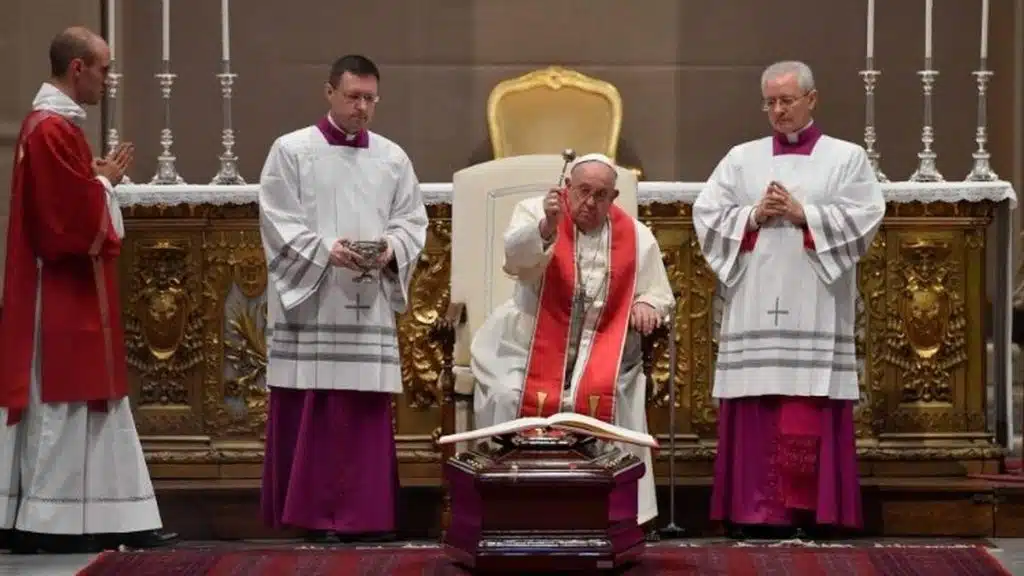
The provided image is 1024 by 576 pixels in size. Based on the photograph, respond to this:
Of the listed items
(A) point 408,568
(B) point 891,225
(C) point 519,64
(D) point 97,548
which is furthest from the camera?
(C) point 519,64

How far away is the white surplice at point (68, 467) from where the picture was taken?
7781mm

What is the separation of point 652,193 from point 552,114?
1.28m

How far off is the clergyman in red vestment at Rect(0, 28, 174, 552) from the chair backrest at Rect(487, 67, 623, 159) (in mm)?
2549

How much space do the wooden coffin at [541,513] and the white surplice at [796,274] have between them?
74.4 inches

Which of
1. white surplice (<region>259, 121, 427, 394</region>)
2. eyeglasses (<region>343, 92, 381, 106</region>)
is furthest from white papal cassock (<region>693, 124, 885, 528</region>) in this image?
eyeglasses (<region>343, 92, 381, 106</region>)

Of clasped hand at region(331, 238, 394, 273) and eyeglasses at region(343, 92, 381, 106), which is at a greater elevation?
eyeglasses at region(343, 92, 381, 106)

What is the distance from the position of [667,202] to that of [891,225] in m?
0.89

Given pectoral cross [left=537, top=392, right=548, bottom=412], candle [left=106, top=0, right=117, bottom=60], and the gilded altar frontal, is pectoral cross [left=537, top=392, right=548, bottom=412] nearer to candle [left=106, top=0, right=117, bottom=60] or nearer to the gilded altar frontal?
the gilded altar frontal

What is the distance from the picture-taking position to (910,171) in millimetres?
11203

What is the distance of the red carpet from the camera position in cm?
669

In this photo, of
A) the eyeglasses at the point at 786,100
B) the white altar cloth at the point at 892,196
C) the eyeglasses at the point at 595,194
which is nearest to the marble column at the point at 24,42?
the white altar cloth at the point at 892,196

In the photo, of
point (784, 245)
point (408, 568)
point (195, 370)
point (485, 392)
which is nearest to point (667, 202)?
point (784, 245)

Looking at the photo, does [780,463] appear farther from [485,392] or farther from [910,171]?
[910,171]

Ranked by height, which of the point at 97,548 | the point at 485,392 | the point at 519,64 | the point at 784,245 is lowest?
the point at 97,548
